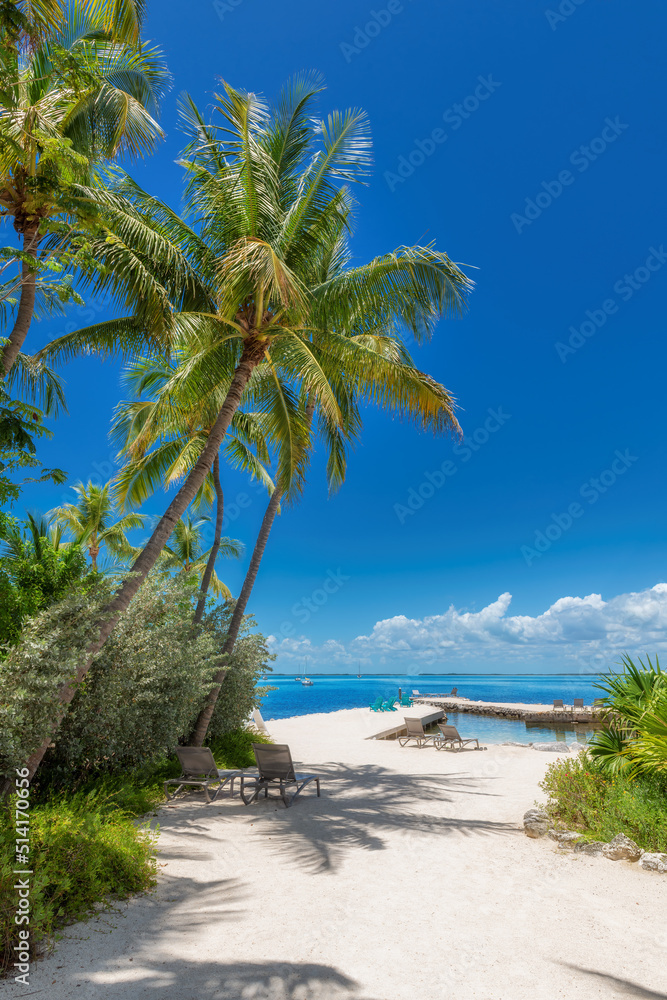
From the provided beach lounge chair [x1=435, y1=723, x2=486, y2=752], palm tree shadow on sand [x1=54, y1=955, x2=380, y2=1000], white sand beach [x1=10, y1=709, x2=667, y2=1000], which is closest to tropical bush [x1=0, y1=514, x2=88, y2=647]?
white sand beach [x1=10, y1=709, x2=667, y2=1000]

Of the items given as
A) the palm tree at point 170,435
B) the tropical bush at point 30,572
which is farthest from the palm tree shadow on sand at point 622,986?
the palm tree at point 170,435

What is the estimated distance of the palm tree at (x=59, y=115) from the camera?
18.3ft

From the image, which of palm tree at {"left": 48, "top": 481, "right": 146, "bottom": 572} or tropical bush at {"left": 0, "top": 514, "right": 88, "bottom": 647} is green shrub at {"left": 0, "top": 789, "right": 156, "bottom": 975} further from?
palm tree at {"left": 48, "top": 481, "right": 146, "bottom": 572}

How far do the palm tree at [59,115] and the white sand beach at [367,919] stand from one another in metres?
5.77

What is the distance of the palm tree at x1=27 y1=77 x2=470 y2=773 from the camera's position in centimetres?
873

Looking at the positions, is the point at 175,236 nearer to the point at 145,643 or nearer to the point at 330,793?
the point at 145,643

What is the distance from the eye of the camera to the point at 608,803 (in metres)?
6.45

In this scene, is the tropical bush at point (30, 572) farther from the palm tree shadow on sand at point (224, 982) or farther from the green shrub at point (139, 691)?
the palm tree shadow on sand at point (224, 982)

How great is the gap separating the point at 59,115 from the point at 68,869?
985 centimetres

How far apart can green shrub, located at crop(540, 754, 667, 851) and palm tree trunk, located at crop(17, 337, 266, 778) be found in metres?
6.27

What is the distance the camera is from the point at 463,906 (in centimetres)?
479

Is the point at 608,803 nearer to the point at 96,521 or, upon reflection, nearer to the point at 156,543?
the point at 156,543

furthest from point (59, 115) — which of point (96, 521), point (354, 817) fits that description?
point (96, 521)

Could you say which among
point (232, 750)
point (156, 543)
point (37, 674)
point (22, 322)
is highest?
point (22, 322)
